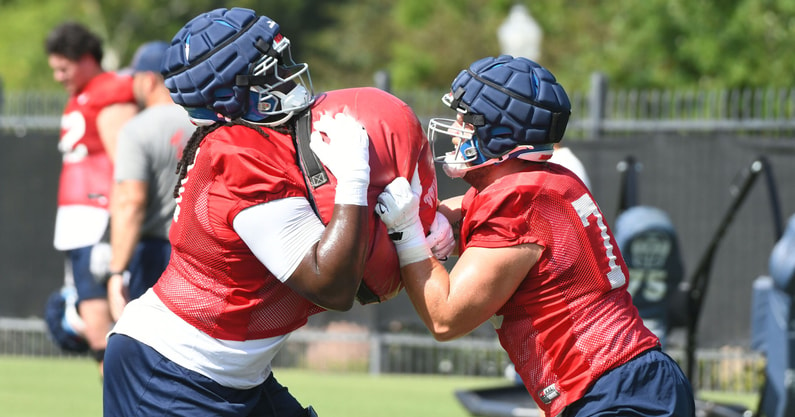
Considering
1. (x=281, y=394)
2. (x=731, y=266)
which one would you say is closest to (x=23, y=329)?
(x=731, y=266)

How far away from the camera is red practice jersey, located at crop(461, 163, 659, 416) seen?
3.44 metres

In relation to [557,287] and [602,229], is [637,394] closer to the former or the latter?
[557,287]

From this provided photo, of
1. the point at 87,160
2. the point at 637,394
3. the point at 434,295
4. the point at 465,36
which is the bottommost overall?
the point at 465,36

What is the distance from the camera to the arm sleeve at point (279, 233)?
3211 millimetres

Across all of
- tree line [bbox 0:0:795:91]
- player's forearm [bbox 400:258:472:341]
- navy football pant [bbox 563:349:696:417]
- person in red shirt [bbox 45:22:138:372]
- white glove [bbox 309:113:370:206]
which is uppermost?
white glove [bbox 309:113:370:206]

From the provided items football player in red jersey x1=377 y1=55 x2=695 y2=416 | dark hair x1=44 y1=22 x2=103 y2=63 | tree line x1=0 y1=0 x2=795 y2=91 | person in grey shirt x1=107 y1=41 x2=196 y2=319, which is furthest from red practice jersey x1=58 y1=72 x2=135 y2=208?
tree line x1=0 y1=0 x2=795 y2=91

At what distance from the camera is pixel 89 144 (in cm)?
707

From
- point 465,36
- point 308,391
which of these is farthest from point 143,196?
point 465,36

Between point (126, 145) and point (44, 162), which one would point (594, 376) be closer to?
point (126, 145)

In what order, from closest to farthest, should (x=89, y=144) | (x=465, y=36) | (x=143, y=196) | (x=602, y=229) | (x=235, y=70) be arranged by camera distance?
(x=235, y=70), (x=602, y=229), (x=143, y=196), (x=89, y=144), (x=465, y=36)

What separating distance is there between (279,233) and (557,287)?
85 cm

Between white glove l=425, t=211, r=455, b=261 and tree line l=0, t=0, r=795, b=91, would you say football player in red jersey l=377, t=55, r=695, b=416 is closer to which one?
white glove l=425, t=211, r=455, b=261

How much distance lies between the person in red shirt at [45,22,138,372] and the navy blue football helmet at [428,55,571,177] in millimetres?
3680

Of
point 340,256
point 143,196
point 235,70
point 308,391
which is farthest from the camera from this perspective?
point 308,391
